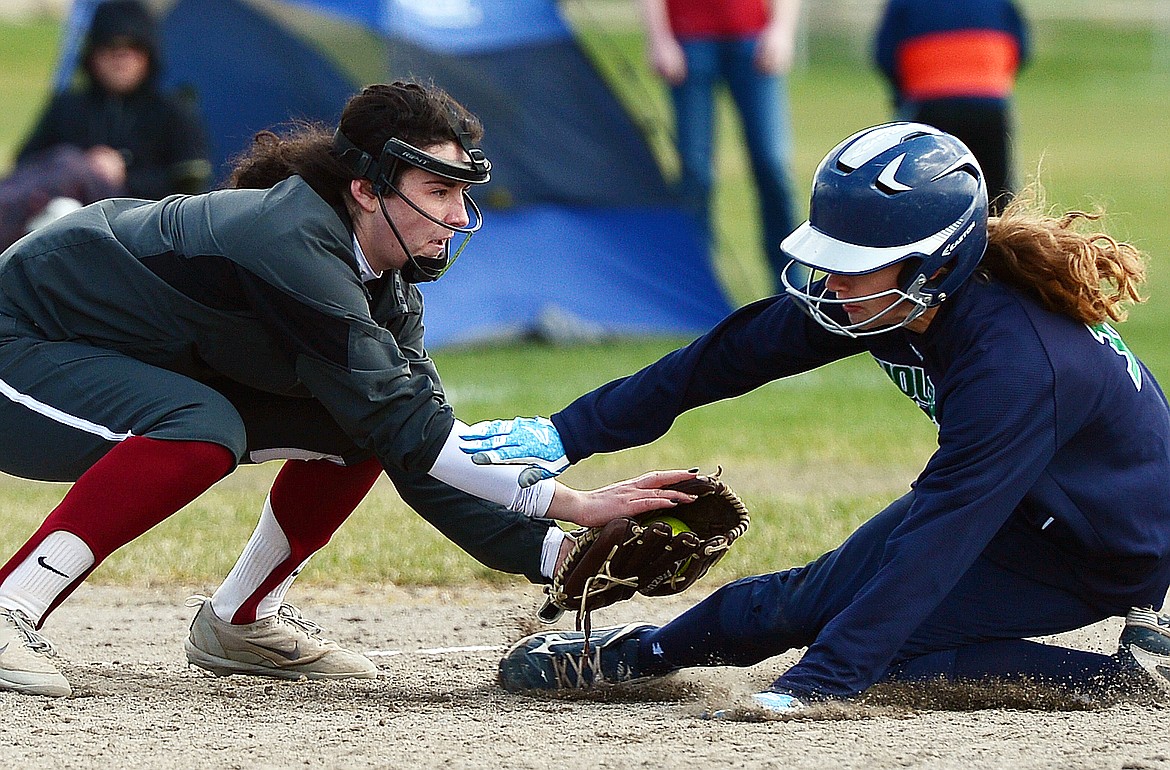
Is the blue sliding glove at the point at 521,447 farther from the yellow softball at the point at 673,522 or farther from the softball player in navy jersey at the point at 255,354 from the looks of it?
the yellow softball at the point at 673,522

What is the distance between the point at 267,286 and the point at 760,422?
491 cm

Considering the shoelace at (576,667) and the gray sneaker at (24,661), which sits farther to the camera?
the shoelace at (576,667)

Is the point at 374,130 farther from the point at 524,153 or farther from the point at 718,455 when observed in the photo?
the point at 524,153

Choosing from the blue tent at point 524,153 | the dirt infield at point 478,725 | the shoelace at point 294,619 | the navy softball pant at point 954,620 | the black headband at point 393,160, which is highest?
the blue tent at point 524,153

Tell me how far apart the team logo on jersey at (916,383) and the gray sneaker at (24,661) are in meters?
2.05

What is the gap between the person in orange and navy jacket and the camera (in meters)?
9.46

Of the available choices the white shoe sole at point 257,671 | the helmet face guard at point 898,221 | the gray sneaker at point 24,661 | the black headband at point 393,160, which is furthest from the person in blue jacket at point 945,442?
the gray sneaker at point 24,661

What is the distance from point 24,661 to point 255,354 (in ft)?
2.83

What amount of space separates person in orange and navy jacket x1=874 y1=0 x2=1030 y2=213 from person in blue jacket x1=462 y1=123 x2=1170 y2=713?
5.70 meters

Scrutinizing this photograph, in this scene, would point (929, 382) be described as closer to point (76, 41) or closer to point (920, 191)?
point (920, 191)

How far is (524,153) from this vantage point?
1056 cm

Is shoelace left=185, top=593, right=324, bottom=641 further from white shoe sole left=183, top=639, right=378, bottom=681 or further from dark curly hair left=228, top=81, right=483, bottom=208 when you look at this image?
dark curly hair left=228, top=81, right=483, bottom=208

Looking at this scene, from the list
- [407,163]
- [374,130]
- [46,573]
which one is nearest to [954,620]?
[407,163]

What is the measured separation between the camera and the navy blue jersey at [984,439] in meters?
3.49
